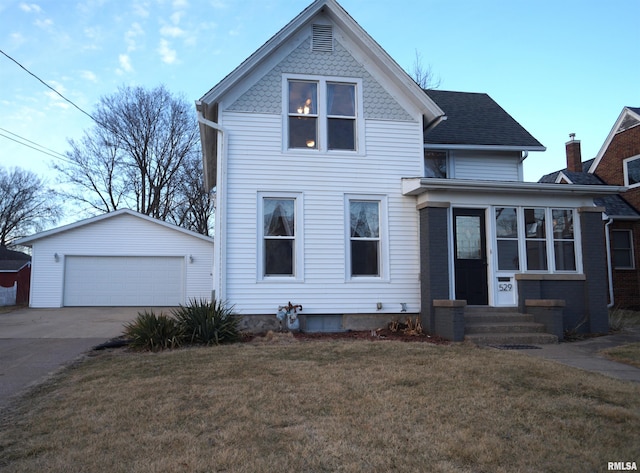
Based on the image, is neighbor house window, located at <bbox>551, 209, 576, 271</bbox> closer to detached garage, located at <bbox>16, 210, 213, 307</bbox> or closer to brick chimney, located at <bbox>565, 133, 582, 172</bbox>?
brick chimney, located at <bbox>565, 133, 582, 172</bbox>

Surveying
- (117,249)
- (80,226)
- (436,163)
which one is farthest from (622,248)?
(80,226)

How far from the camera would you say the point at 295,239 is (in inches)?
404

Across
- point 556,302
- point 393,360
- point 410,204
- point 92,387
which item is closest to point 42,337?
point 92,387

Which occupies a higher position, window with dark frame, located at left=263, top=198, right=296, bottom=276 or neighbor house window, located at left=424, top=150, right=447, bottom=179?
neighbor house window, located at left=424, top=150, right=447, bottom=179

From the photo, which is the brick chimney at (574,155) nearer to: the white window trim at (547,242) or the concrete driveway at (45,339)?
the white window trim at (547,242)

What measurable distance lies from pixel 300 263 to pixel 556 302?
17.3 feet

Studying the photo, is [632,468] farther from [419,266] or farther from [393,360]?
[419,266]

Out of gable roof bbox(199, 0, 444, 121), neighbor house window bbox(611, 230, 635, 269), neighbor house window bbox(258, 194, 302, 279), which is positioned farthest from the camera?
Answer: neighbor house window bbox(611, 230, 635, 269)

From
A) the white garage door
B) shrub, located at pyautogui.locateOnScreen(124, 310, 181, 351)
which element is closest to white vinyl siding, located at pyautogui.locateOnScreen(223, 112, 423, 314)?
shrub, located at pyautogui.locateOnScreen(124, 310, 181, 351)

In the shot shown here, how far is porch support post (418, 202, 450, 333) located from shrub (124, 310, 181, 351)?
5032 mm

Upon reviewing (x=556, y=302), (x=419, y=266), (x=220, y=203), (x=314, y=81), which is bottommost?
(x=556, y=302)

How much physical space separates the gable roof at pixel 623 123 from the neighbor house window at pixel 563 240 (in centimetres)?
1013

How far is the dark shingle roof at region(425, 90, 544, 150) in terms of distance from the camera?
1240 centimetres

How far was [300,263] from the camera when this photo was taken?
33.4ft
